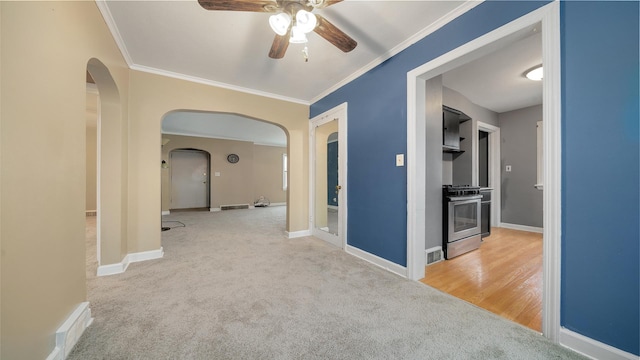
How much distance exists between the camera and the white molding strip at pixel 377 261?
7.50 feet

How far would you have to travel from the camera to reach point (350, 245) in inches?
117

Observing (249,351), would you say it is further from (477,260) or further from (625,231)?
(477,260)

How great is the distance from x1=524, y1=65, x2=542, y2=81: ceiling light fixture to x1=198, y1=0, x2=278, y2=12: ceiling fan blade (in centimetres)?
335

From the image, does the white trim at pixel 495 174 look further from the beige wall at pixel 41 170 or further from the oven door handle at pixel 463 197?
the beige wall at pixel 41 170

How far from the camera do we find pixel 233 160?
757 centimetres

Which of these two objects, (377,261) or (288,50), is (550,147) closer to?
(377,261)

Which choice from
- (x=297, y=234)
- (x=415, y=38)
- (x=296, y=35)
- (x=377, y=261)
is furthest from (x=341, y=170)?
(x=296, y=35)

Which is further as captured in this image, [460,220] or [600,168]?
[460,220]

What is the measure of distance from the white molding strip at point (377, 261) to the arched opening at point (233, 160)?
327 cm

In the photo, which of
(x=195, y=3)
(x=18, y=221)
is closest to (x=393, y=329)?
Result: (x=18, y=221)

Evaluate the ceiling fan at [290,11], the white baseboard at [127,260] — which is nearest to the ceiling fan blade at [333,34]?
the ceiling fan at [290,11]

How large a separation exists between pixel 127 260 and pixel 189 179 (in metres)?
5.41

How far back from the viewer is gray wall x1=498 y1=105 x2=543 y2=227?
4285 millimetres

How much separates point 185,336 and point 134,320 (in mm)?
483
